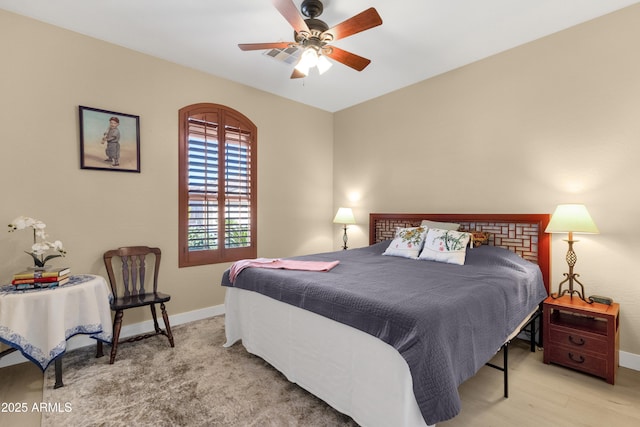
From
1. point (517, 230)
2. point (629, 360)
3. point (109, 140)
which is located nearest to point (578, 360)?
point (629, 360)

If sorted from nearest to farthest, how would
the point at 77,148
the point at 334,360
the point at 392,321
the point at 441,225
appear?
the point at 392,321
the point at 334,360
the point at 77,148
the point at 441,225

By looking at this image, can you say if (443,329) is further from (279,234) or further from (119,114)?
(119,114)

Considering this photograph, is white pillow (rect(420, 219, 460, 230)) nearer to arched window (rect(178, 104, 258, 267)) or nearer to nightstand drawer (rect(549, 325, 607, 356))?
nightstand drawer (rect(549, 325, 607, 356))

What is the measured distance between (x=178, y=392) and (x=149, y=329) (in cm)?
138

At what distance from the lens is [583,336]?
88.6 inches

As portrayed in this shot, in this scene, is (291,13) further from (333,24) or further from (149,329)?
(149,329)

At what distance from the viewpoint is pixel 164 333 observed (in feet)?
9.26

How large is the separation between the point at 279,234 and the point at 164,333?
6.40ft

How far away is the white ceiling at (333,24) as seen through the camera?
2.40 m

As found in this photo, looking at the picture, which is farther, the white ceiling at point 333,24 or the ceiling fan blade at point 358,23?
the white ceiling at point 333,24

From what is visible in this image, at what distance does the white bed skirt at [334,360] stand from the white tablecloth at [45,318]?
120 centimetres

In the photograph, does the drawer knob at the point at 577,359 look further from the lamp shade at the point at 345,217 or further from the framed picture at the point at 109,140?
the framed picture at the point at 109,140

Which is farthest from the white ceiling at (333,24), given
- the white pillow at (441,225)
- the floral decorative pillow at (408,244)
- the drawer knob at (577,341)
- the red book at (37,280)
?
the drawer knob at (577,341)

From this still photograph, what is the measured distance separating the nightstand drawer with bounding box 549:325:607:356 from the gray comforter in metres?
0.25
